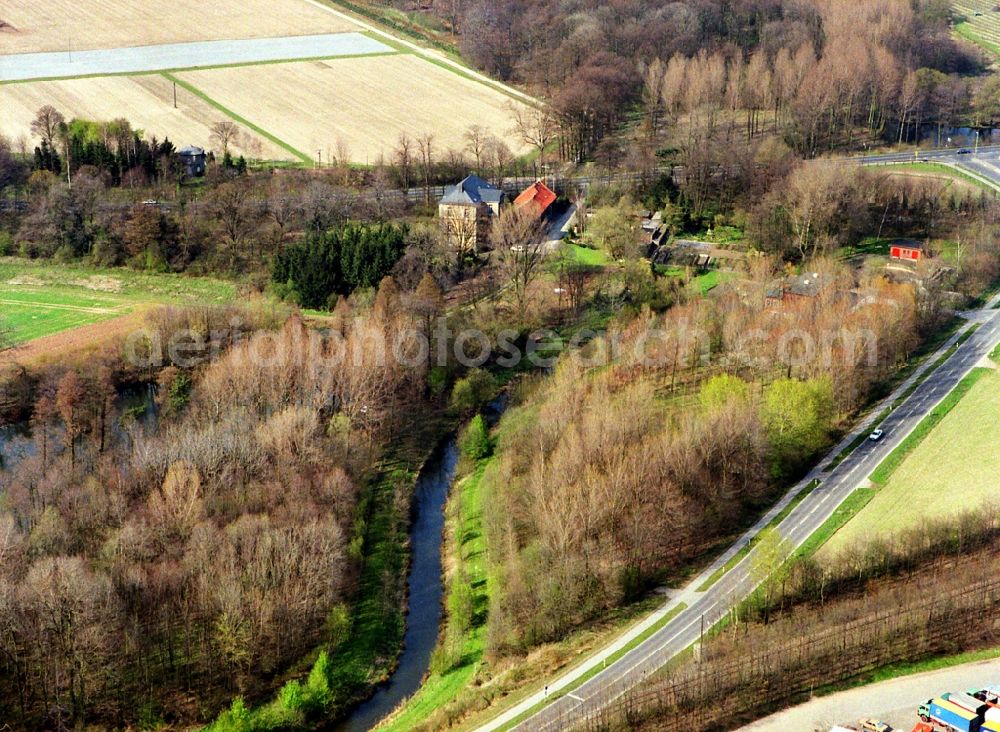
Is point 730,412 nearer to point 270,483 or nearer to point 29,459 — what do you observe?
point 270,483

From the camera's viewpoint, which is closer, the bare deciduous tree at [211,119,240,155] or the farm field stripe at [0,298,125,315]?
the farm field stripe at [0,298,125,315]

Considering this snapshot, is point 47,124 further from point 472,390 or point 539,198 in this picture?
point 472,390

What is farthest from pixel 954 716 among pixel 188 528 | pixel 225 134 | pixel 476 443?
pixel 225 134

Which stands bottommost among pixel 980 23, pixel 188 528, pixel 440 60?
pixel 188 528

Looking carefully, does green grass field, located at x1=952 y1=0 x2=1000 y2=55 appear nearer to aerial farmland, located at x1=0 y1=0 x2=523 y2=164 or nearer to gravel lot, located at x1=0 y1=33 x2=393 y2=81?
aerial farmland, located at x1=0 y1=0 x2=523 y2=164

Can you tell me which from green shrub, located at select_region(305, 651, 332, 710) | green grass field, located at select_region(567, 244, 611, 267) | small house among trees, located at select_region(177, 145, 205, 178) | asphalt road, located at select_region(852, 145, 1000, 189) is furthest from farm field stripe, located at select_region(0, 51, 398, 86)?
green shrub, located at select_region(305, 651, 332, 710)

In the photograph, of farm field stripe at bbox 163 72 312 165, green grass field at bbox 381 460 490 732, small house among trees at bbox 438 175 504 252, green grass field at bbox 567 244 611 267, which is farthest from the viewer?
farm field stripe at bbox 163 72 312 165

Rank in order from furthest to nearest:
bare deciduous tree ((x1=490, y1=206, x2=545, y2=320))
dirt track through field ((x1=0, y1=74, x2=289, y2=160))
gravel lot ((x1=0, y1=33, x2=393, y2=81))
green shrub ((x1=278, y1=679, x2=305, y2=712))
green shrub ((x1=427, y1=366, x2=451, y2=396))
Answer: gravel lot ((x1=0, y1=33, x2=393, y2=81)) < dirt track through field ((x1=0, y1=74, x2=289, y2=160)) < bare deciduous tree ((x1=490, y1=206, x2=545, y2=320)) < green shrub ((x1=427, y1=366, x2=451, y2=396)) < green shrub ((x1=278, y1=679, x2=305, y2=712))
